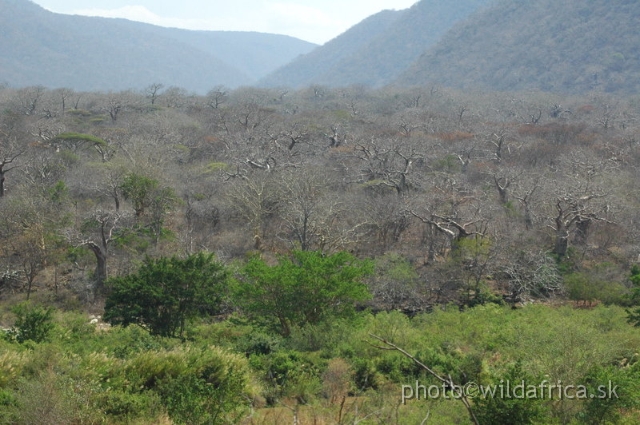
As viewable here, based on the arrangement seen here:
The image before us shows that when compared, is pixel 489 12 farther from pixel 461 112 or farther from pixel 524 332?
pixel 524 332

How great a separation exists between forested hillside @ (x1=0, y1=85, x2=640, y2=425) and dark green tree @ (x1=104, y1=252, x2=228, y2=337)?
0.17ft

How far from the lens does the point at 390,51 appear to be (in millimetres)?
138375

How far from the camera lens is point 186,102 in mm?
62156

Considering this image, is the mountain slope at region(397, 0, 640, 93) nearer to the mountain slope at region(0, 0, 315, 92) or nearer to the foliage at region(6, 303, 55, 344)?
the foliage at region(6, 303, 55, 344)

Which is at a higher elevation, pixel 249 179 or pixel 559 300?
pixel 249 179

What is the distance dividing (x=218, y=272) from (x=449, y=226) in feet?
34.6

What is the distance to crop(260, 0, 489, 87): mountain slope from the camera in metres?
133

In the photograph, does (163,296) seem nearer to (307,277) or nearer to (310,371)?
(307,277)

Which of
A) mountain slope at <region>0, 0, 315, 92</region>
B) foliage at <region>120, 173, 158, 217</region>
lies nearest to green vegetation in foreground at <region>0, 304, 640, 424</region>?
foliage at <region>120, 173, 158, 217</region>

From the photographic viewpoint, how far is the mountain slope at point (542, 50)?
7869 centimetres

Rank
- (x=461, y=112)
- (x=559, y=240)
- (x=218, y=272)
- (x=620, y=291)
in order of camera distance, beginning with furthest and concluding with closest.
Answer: (x=461, y=112)
(x=559, y=240)
(x=620, y=291)
(x=218, y=272)

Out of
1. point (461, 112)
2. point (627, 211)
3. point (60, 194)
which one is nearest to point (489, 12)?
point (461, 112)

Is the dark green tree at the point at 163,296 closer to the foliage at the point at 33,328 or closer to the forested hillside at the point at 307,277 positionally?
the forested hillside at the point at 307,277

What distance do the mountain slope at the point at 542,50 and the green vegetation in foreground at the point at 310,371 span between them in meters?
75.5
